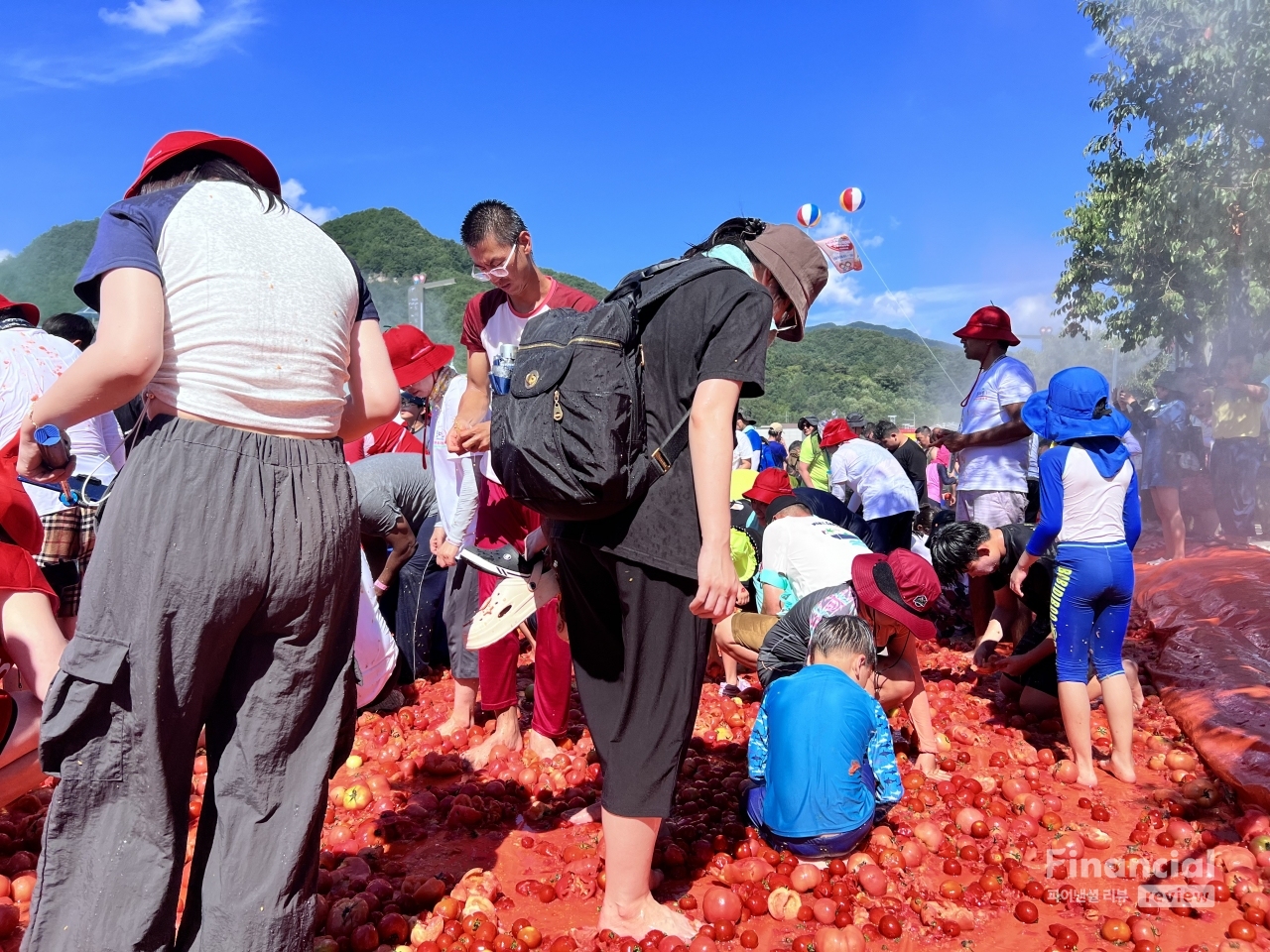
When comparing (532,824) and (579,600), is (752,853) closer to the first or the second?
(532,824)

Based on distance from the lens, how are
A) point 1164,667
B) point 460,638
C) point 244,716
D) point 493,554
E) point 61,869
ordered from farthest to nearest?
1. point 1164,667
2. point 460,638
3. point 493,554
4. point 244,716
5. point 61,869

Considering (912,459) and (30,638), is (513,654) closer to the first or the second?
(30,638)

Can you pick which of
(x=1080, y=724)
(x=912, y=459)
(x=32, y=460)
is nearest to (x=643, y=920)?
(x=32, y=460)

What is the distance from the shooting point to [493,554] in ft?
10.8

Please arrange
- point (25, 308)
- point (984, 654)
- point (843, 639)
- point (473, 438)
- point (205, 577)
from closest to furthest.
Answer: point (205, 577) → point (473, 438) → point (843, 639) → point (25, 308) → point (984, 654)

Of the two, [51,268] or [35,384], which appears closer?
[35,384]

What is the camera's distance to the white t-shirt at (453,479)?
4.25 metres

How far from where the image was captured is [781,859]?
11.2 ft

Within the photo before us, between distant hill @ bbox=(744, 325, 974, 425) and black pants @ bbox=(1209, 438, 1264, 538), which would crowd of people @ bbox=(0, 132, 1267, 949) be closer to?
black pants @ bbox=(1209, 438, 1264, 538)

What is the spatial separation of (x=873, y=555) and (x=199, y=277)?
3247 mm

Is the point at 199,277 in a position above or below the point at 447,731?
above

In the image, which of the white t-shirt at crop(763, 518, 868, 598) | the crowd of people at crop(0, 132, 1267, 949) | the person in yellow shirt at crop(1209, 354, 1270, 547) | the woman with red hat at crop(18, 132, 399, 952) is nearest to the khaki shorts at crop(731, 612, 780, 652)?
the white t-shirt at crop(763, 518, 868, 598)

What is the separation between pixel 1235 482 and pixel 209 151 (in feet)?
45.0

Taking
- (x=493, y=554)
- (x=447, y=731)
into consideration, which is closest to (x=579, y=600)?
(x=493, y=554)
